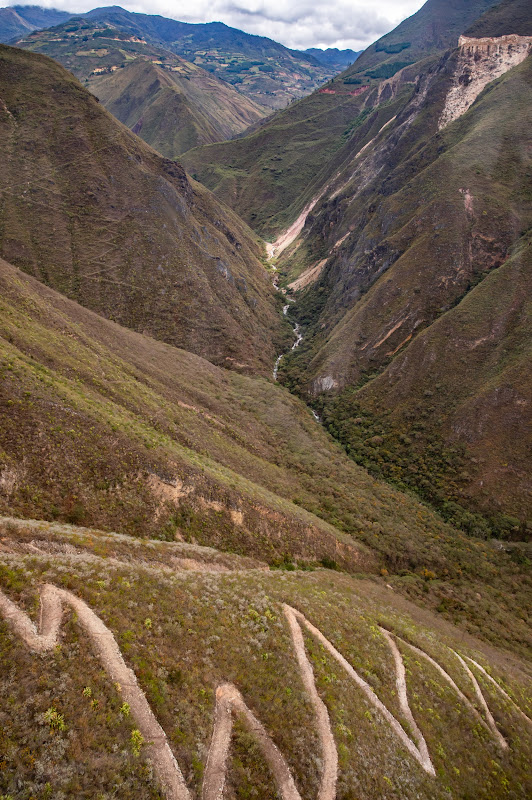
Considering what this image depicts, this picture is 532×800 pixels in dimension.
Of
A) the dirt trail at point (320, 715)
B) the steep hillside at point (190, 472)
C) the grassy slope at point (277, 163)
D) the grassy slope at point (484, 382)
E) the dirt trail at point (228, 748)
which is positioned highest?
the grassy slope at point (277, 163)

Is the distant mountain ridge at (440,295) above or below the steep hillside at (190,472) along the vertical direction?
above

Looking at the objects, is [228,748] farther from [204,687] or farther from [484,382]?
[484,382]

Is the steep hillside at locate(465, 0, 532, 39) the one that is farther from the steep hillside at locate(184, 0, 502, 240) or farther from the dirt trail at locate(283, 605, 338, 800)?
the dirt trail at locate(283, 605, 338, 800)

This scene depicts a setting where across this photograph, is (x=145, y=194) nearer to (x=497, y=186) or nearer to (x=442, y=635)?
(x=497, y=186)

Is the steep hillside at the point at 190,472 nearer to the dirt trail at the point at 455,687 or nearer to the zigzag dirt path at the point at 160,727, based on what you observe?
the zigzag dirt path at the point at 160,727

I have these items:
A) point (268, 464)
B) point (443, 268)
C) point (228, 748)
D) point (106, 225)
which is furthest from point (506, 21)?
point (228, 748)

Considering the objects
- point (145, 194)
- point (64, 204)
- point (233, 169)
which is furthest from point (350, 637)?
point (233, 169)

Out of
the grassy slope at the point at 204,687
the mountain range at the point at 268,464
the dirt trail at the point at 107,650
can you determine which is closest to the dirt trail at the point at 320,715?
the mountain range at the point at 268,464

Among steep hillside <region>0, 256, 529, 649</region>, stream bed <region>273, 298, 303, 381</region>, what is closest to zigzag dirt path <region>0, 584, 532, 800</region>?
steep hillside <region>0, 256, 529, 649</region>
